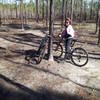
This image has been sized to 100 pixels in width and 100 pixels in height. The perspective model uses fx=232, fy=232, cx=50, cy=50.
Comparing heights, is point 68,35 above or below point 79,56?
above

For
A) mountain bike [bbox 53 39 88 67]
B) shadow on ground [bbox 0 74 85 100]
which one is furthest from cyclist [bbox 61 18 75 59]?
shadow on ground [bbox 0 74 85 100]

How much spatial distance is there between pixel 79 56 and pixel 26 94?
11.7 ft

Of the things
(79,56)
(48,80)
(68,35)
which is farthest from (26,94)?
(68,35)

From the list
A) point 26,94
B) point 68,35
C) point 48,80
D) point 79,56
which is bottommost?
point 26,94

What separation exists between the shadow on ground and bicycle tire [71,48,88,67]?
9.35ft

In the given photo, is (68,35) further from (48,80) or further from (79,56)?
(48,80)

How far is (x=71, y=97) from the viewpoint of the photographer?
7328 millimetres

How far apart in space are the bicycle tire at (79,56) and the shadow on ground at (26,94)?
9.35 ft

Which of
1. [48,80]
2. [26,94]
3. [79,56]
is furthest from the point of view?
[79,56]

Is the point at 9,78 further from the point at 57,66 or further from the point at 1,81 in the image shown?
the point at 57,66

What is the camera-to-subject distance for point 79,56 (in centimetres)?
1018

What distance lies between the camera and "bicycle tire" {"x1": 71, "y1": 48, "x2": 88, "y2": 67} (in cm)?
1005

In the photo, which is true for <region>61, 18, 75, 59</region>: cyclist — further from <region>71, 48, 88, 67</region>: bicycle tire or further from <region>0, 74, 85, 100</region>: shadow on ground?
<region>0, 74, 85, 100</region>: shadow on ground

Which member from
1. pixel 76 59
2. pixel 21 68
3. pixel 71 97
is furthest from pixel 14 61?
pixel 71 97
